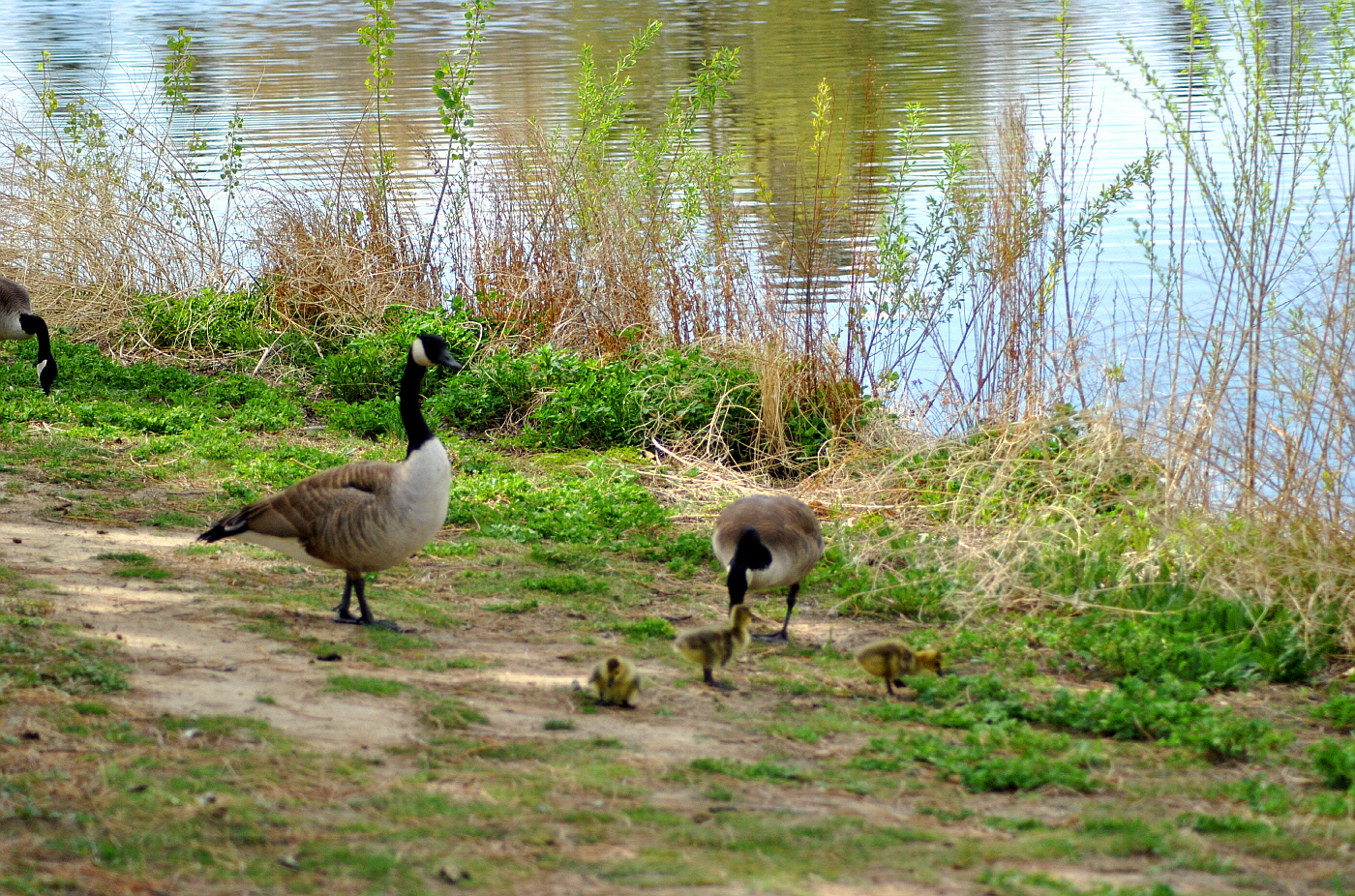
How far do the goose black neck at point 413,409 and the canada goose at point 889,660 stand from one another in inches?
92.2

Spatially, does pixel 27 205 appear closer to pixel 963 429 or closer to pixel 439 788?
pixel 963 429

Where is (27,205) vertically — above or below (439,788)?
above

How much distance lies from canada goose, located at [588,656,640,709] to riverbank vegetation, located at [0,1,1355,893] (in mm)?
499

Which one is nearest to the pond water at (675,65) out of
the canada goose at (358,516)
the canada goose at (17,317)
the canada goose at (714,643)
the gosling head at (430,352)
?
the canada goose at (17,317)

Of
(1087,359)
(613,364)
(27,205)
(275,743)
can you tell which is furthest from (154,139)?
(275,743)

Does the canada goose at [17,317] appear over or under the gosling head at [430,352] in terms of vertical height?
under

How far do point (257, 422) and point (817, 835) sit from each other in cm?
759

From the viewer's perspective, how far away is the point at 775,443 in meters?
9.70

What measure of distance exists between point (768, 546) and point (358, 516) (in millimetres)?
1989

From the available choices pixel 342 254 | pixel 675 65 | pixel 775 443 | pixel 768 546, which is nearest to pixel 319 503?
pixel 768 546

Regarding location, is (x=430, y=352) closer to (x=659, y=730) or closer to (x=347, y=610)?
(x=347, y=610)

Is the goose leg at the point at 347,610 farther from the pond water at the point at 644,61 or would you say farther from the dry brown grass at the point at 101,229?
the dry brown grass at the point at 101,229

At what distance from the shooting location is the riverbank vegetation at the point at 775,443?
4246 millimetres

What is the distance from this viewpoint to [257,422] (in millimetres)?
10180
